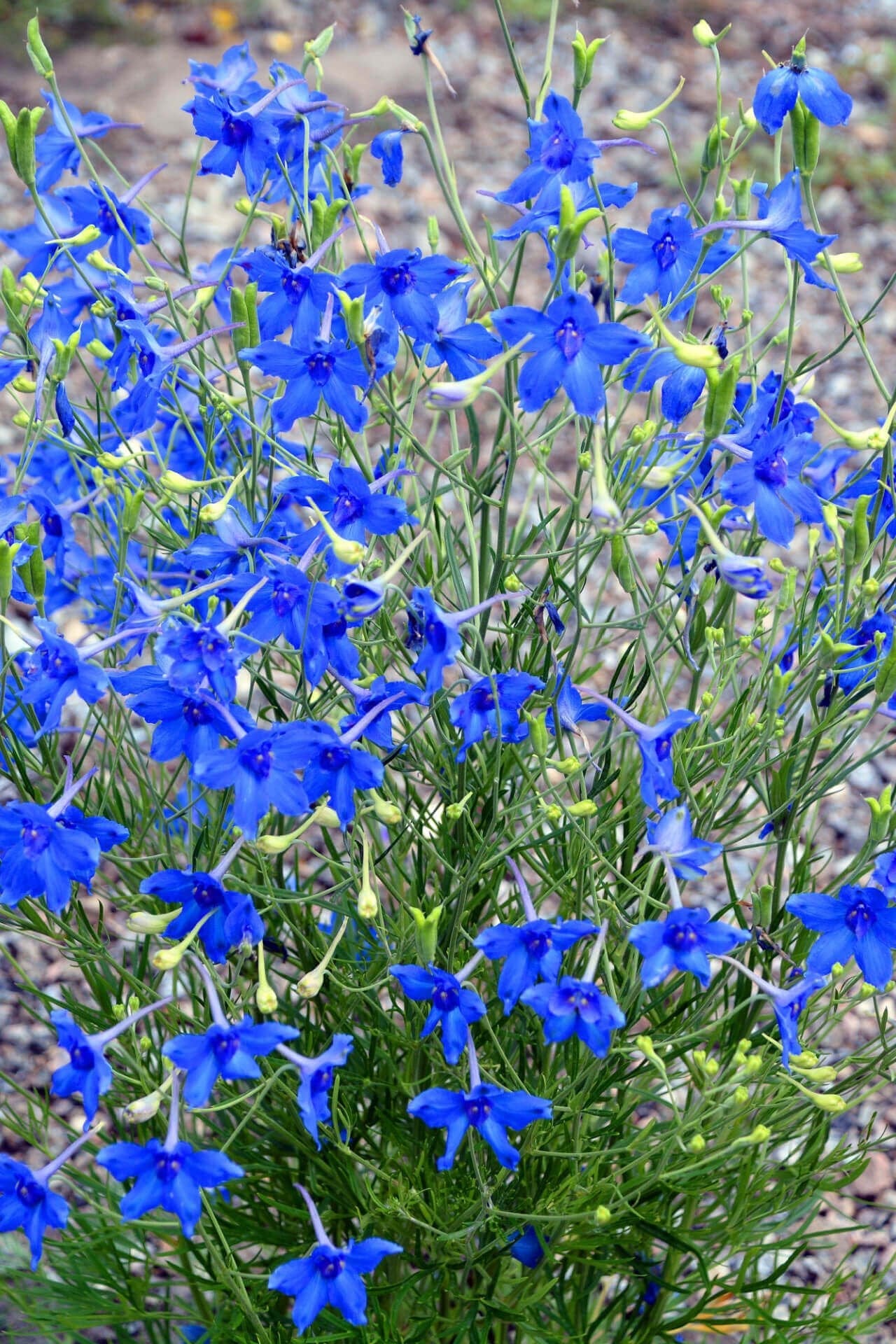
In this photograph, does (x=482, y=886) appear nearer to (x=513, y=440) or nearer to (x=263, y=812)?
(x=263, y=812)

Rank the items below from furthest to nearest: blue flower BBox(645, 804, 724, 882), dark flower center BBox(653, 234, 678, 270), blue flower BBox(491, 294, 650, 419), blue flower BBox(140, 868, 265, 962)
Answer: dark flower center BBox(653, 234, 678, 270), blue flower BBox(140, 868, 265, 962), blue flower BBox(645, 804, 724, 882), blue flower BBox(491, 294, 650, 419)

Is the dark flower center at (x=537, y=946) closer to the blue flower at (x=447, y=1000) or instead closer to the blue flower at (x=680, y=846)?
the blue flower at (x=447, y=1000)

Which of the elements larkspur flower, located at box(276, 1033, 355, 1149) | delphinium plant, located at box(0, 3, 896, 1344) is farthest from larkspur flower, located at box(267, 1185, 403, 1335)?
larkspur flower, located at box(276, 1033, 355, 1149)

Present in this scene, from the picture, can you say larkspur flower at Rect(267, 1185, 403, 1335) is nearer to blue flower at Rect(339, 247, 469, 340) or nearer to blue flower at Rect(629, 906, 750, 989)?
blue flower at Rect(629, 906, 750, 989)

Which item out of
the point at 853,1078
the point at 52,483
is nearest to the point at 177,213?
the point at 52,483

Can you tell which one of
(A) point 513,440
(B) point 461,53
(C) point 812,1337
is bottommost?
(C) point 812,1337
